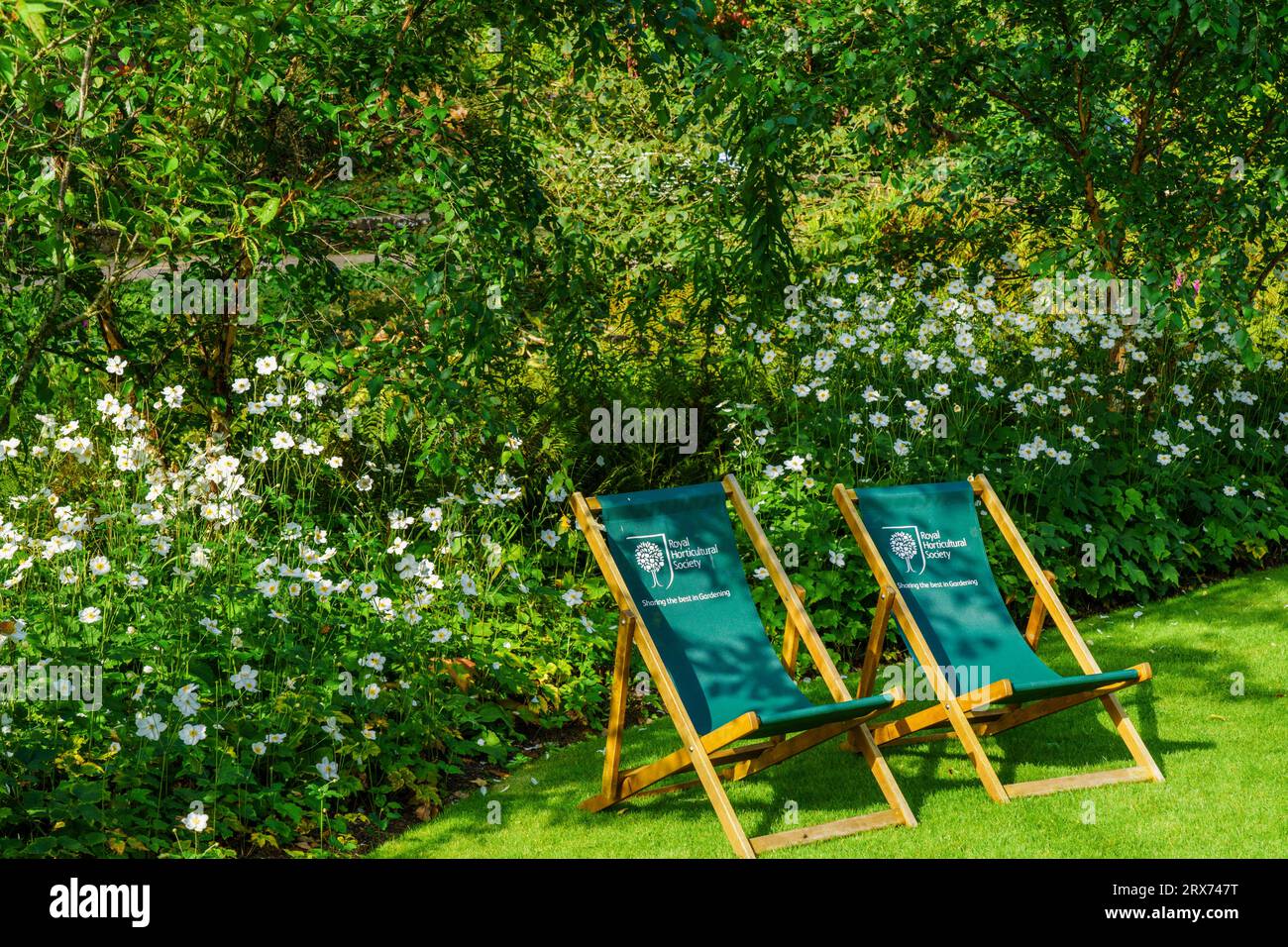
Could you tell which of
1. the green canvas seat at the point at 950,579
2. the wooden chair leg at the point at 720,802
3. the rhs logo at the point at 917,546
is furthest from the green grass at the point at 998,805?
the rhs logo at the point at 917,546

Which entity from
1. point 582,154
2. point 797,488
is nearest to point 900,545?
point 797,488

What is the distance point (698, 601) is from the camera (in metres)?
4.53

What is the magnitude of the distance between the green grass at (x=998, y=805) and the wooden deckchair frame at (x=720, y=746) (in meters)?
0.06

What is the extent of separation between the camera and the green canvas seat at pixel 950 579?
4645 mm

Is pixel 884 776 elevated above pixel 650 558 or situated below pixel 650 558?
below

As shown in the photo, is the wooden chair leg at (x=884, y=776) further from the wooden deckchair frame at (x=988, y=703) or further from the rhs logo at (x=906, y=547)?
the rhs logo at (x=906, y=547)

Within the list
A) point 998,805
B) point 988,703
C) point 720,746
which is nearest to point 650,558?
point 720,746

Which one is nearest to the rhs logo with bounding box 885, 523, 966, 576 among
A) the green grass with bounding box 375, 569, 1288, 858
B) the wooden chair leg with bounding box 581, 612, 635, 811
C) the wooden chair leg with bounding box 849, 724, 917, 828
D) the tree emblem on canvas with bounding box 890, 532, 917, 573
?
the tree emblem on canvas with bounding box 890, 532, 917, 573

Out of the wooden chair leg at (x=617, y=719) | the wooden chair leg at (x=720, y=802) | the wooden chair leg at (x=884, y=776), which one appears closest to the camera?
the wooden chair leg at (x=720, y=802)

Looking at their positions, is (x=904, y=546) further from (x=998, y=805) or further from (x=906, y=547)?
(x=998, y=805)

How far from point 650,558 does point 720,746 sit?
0.81 m

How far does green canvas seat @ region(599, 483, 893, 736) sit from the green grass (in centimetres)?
37
